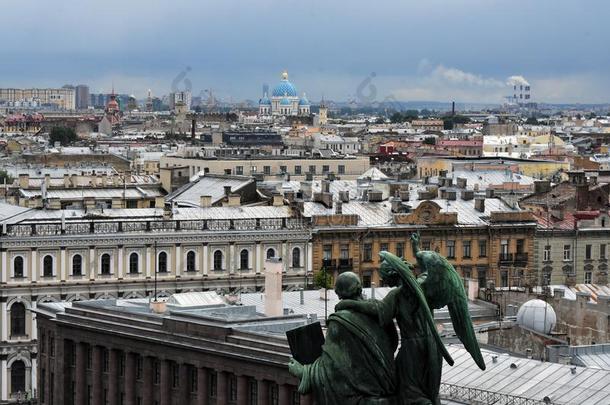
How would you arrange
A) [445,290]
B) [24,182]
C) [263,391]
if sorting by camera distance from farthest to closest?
[24,182], [263,391], [445,290]

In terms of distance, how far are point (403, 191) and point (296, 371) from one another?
199 ft

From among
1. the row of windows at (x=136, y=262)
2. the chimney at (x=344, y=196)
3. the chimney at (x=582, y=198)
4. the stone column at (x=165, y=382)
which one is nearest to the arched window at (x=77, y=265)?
the row of windows at (x=136, y=262)

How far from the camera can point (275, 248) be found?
221 feet

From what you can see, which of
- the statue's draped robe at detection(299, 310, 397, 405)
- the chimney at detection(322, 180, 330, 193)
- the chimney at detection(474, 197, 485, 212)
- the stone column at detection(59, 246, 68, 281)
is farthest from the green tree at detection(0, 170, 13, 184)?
the statue's draped robe at detection(299, 310, 397, 405)

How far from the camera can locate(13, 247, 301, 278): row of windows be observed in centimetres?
6294

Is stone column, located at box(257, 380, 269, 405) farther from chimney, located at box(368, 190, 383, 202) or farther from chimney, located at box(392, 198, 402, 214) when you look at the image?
chimney, located at box(368, 190, 383, 202)

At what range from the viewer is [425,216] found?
7019cm

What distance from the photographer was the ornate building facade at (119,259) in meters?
62.1

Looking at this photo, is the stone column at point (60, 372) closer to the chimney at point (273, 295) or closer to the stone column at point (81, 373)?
the stone column at point (81, 373)

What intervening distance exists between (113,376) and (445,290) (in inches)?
1451

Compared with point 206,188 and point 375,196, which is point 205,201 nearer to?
point 375,196

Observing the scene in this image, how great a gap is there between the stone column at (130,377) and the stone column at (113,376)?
64cm

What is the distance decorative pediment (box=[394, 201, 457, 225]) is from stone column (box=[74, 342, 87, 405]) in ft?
66.4

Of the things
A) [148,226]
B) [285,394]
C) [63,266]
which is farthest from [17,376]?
[285,394]
